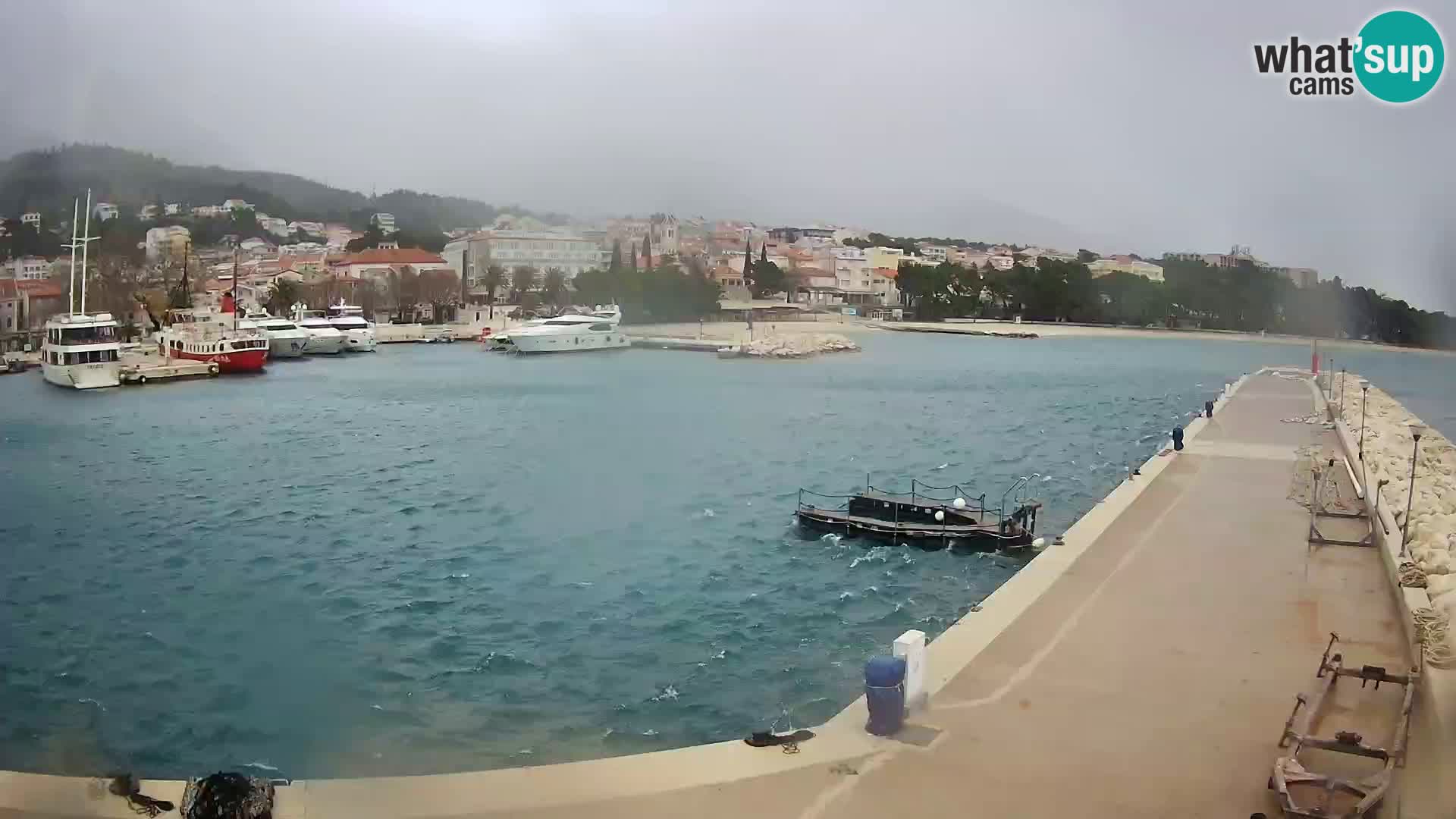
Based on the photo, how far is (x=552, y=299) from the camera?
2606 centimetres

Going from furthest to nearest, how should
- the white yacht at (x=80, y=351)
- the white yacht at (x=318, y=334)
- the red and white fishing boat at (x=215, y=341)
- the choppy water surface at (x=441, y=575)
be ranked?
the white yacht at (x=318, y=334)
the red and white fishing boat at (x=215, y=341)
the white yacht at (x=80, y=351)
the choppy water surface at (x=441, y=575)

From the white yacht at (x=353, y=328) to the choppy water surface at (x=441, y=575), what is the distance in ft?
35.3

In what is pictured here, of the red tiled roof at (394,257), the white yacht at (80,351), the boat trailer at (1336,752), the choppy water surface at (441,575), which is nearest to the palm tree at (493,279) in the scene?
the red tiled roof at (394,257)

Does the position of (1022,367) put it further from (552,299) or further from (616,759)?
(616,759)

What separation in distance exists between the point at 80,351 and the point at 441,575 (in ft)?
14.0

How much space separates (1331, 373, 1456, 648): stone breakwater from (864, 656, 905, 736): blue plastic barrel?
161 cm

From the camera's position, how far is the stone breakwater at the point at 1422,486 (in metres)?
3.63

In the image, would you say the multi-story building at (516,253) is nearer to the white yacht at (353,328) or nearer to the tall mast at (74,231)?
the white yacht at (353,328)

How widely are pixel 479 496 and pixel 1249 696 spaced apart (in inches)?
246

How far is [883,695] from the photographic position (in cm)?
239

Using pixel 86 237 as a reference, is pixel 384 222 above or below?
above

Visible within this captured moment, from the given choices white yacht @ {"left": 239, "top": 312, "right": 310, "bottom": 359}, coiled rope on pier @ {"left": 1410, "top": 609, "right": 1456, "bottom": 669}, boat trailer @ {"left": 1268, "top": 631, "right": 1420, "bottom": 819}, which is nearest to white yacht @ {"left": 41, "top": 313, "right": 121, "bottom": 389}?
boat trailer @ {"left": 1268, "top": 631, "right": 1420, "bottom": 819}

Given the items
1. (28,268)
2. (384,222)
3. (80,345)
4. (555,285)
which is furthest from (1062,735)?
(555,285)

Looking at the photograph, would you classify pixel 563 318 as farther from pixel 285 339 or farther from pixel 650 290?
pixel 285 339
